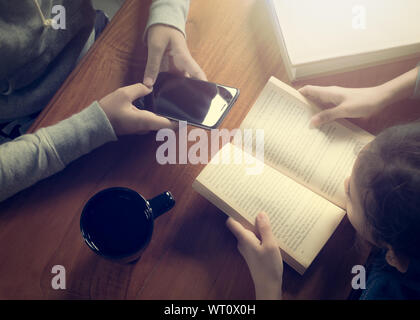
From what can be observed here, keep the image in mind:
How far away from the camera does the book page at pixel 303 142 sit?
1.98 feet

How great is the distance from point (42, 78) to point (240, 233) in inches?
21.2

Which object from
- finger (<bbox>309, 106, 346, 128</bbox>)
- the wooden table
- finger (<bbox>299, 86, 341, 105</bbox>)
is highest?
finger (<bbox>299, 86, 341, 105</bbox>)

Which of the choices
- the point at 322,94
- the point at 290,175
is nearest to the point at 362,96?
the point at 322,94

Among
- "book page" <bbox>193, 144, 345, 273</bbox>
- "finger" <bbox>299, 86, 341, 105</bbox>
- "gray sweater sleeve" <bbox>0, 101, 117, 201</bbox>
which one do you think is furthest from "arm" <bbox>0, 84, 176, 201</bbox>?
"finger" <bbox>299, 86, 341, 105</bbox>

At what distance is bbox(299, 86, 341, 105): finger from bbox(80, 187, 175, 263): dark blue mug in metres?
0.38

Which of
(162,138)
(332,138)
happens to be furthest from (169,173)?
(332,138)

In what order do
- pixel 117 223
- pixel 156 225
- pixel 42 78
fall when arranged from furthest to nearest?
pixel 42 78, pixel 156 225, pixel 117 223

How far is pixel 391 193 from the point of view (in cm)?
49

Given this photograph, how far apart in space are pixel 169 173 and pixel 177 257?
0.15 meters

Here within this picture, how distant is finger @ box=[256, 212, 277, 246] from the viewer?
559mm

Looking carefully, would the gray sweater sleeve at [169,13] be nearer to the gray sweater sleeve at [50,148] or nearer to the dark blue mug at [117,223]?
the gray sweater sleeve at [50,148]

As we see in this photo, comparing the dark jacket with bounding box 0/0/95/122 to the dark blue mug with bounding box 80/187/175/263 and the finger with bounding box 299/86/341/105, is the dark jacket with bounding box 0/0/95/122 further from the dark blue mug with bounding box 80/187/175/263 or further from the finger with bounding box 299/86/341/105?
the finger with bounding box 299/86/341/105

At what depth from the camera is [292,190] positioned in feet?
1.95

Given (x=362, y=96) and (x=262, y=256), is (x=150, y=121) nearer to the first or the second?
(x=262, y=256)
